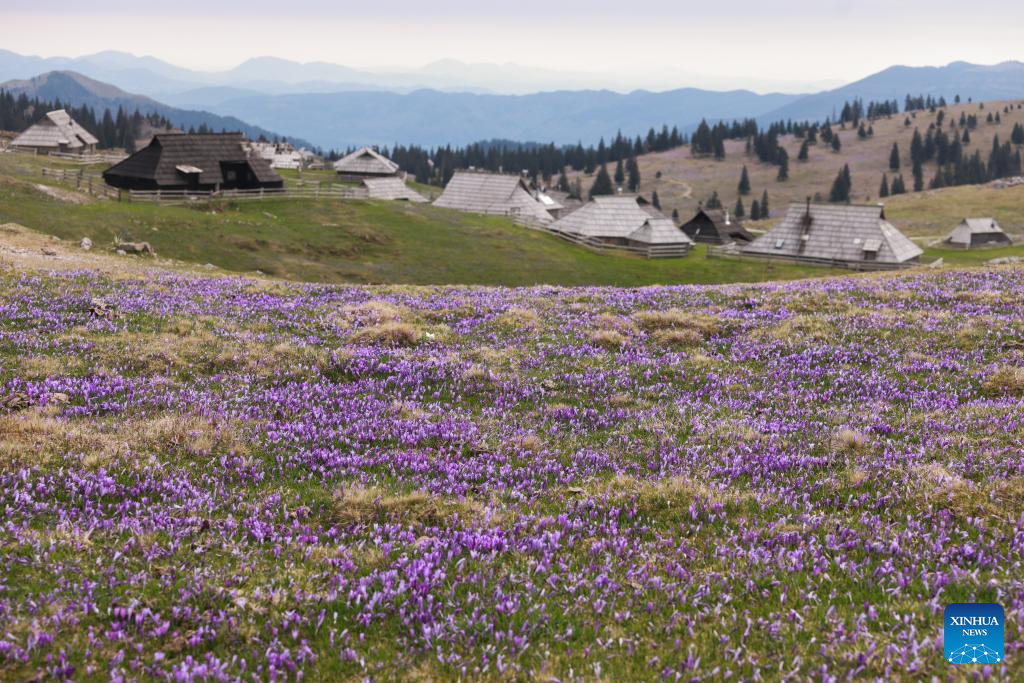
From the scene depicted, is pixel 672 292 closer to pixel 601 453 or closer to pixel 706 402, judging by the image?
pixel 706 402

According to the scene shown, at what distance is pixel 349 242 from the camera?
6894 centimetres

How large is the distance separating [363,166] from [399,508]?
154m

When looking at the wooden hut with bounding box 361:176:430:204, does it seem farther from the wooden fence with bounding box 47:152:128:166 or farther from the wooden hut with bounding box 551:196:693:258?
the wooden fence with bounding box 47:152:128:166

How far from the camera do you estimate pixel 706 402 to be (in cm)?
1213

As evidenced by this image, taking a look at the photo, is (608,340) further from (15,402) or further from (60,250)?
(60,250)

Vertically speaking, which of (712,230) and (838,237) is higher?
(712,230)

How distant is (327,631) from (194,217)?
6798 cm

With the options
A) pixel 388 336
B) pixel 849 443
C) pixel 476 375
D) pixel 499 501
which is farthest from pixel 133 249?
pixel 849 443

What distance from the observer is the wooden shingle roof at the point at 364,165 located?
153500mm

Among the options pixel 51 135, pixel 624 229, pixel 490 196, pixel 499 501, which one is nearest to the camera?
pixel 499 501

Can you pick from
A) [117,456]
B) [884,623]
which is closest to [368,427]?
[117,456]

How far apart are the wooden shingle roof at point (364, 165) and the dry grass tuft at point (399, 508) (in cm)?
15273

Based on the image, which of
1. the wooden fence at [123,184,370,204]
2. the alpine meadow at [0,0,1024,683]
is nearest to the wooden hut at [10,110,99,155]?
the wooden fence at [123,184,370,204]

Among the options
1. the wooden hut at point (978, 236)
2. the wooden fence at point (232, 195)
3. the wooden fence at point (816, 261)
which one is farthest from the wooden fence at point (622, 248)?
the wooden hut at point (978, 236)
